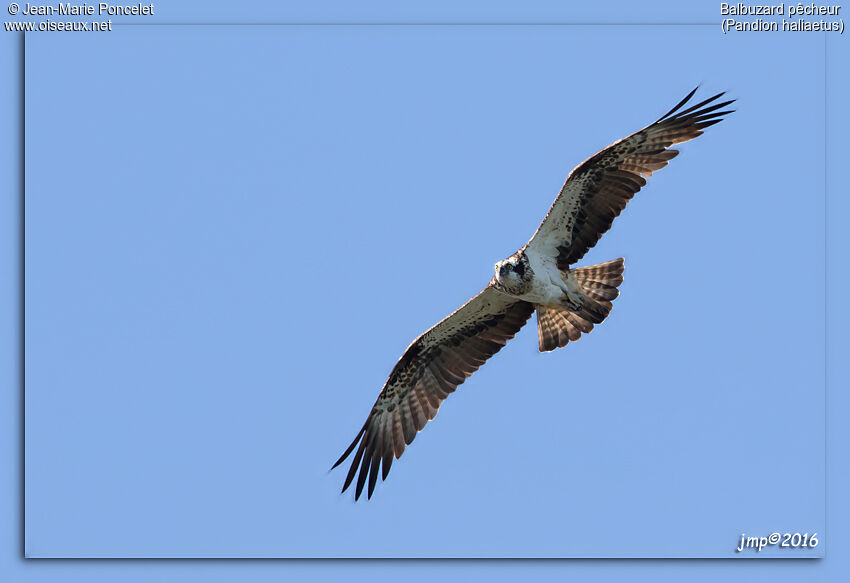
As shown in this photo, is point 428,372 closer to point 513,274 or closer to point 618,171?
point 513,274

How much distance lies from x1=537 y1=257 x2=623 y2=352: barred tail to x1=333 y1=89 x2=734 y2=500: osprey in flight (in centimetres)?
1

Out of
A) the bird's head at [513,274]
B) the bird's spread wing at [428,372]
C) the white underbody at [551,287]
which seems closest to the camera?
the bird's head at [513,274]

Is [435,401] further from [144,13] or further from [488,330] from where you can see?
[144,13]

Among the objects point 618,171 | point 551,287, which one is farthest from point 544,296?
point 618,171

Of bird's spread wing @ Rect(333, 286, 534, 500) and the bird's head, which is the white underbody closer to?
the bird's head

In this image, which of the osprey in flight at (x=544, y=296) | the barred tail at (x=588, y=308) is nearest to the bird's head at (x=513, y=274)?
the osprey in flight at (x=544, y=296)

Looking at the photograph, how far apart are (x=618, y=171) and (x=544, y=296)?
4.79 ft

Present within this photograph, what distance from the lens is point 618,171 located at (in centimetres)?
1351

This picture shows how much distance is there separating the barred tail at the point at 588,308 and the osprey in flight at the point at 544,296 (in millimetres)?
10

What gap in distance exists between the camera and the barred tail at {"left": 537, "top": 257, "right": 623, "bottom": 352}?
13664 mm

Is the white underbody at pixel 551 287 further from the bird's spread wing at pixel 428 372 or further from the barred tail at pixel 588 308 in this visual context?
the bird's spread wing at pixel 428 372

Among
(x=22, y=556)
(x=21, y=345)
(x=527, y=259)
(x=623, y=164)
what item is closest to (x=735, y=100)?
(x=623, y=164)

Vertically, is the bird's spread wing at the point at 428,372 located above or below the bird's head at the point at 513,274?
below

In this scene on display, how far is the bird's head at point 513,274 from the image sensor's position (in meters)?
13.3
